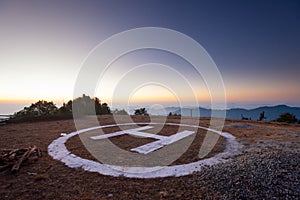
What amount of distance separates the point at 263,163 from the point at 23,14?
1075 centimetres

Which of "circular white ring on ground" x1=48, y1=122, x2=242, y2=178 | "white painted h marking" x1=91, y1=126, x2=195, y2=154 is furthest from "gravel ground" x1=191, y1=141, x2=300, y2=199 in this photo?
"white painted h marking" x1=91, y1=126, x2=195, y2=154

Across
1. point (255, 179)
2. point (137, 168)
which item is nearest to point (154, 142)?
point (137, 168)

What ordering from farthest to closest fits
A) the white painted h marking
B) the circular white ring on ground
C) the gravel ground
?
the white painted h marking
the circular white ring on ground
the gravel ground

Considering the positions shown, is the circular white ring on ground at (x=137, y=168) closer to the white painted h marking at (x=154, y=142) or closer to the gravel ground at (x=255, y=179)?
the gravel ground at (x=255, y=179)

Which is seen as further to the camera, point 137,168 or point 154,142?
point 154,142

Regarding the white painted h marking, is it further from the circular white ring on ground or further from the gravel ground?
the gravel ground

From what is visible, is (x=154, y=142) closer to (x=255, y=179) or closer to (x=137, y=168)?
(x=137, y=168)

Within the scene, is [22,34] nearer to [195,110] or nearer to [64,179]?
[64,179]

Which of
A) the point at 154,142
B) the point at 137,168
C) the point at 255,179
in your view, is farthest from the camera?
the point at 154,142

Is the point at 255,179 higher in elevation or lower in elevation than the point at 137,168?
higher

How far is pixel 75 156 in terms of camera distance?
4902 mm

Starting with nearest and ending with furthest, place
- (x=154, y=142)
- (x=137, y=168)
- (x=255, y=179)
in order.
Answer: (x=255, y=179), (x=137, y=168), (x=154, y=142)

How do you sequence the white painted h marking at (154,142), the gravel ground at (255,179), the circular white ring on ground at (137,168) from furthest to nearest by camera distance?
the white painted h marking at (154,142) → the circular white ring on ground at (137,168) → the gravel ground at (255,179)

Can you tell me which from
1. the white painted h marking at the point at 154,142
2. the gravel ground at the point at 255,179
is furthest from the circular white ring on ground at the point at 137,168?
the white painted h marking at the point at 154,142
